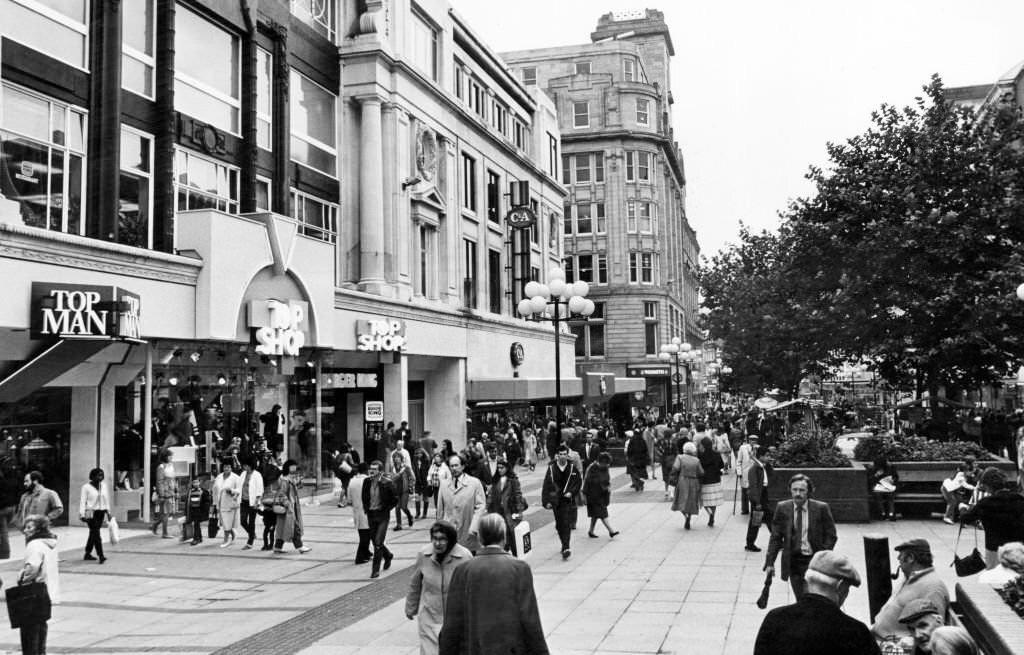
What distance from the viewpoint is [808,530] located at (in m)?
9.20

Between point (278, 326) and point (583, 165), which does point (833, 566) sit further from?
point (583, 165)

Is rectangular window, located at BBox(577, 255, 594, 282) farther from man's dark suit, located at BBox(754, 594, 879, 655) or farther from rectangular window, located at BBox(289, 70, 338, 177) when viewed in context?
man's dark suit, located at BBox(754, 594, 879, 655)

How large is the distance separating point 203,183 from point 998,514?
64.1 feet

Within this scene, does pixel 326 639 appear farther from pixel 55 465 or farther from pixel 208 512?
pixel 55 465

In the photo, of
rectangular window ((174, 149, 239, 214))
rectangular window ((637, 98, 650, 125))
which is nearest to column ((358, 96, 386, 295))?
rectangular window ((174, 149, 239, 214))

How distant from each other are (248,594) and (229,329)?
9.67 m

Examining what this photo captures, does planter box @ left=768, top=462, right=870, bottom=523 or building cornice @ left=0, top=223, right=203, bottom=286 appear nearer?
building cornice @ left=0, top=223, right=203, bottom=286

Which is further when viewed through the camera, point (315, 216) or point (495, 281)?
point (495, 281)

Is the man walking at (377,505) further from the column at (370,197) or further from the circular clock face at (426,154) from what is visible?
the circular clock face at (426,154)

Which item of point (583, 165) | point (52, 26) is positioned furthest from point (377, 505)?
point (583, 165)

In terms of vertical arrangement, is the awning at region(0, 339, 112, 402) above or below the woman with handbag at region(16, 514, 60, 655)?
above

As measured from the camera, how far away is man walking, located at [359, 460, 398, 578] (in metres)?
13.9

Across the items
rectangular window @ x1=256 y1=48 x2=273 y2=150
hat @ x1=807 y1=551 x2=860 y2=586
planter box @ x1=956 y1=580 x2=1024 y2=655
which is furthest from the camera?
rectangular window @ x1=256 y1=48 x2=273 y2=150

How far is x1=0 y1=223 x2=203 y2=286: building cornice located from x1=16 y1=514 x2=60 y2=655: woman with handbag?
28.5 feet
